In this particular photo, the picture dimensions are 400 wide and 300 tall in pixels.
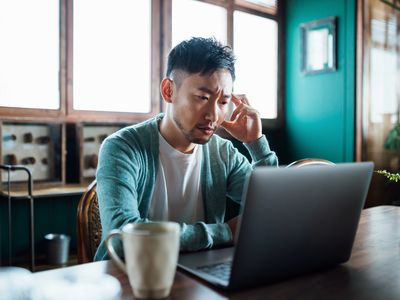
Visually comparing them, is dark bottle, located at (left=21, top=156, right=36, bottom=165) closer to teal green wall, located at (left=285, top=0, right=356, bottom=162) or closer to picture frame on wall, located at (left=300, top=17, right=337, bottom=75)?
teal green wall, located at (left=285, top=0, right=356, bottom=162)

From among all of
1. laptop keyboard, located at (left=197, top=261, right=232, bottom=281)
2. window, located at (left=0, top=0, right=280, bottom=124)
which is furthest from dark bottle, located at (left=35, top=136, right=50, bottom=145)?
laptop keyboard, located at (left=197, top=261, right=232, bottom=281)

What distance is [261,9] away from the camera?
442 centimetres

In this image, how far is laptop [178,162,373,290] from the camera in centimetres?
61

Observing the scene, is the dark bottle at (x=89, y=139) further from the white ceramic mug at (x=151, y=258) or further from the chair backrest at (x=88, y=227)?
the white ceramic mug at (x=151, y=258)

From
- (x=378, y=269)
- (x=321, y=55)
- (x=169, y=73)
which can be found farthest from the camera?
(x=321, y=55)

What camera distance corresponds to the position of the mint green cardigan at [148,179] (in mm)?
1002

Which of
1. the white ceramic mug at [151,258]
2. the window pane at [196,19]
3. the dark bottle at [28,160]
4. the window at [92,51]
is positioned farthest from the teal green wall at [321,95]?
the white ceramic mug at [151,258]

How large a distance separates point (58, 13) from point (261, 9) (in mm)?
2247

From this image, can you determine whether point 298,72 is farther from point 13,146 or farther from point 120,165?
point 120,165

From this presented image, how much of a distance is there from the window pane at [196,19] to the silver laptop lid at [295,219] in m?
3.11

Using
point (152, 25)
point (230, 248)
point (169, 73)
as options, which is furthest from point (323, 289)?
point (152, 25)

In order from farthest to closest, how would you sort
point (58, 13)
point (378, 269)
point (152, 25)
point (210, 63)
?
point (152, 25) → point (58, 13) → point (210, 63) → point (378, 269)

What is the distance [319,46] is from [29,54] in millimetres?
2807

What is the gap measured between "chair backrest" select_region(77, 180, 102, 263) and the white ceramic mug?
55 centimetres
